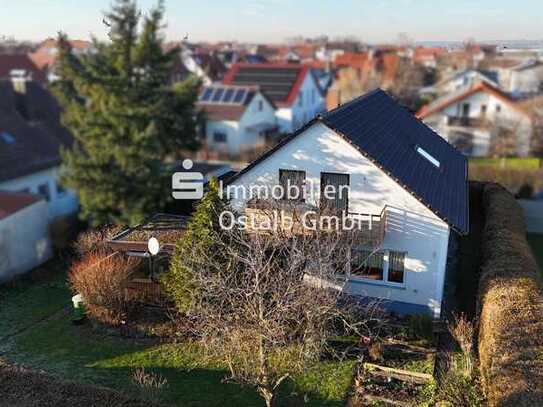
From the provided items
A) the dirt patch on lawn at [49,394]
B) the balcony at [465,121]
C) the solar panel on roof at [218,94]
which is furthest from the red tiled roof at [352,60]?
the dirt patch on lawn at [49,394]

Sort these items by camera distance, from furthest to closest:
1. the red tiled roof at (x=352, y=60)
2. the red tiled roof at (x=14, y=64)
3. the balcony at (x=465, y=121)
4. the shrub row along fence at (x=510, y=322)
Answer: the red tiled roof at (x=352, y=60)
the red tiled roof at (x=14, y=64)
the balcony at (x=465, y=121)
the shrub row along fence at (x=510, y=322)

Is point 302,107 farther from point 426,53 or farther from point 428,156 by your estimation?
point 426,53

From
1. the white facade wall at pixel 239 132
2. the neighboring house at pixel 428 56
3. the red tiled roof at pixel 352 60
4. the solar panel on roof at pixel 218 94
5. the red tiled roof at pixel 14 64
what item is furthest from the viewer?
the neighboring house at pixel 428 56

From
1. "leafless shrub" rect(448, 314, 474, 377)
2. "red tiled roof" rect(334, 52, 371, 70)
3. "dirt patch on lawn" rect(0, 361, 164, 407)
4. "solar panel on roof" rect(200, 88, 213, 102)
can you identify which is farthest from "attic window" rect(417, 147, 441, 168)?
"red tiled roof" rect(334, 52, 371, 70)

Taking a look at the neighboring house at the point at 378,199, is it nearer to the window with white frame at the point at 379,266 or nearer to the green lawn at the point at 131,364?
the window with white frame at the point at 379,266

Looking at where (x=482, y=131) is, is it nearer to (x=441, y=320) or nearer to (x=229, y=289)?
(x=441, y=320)
